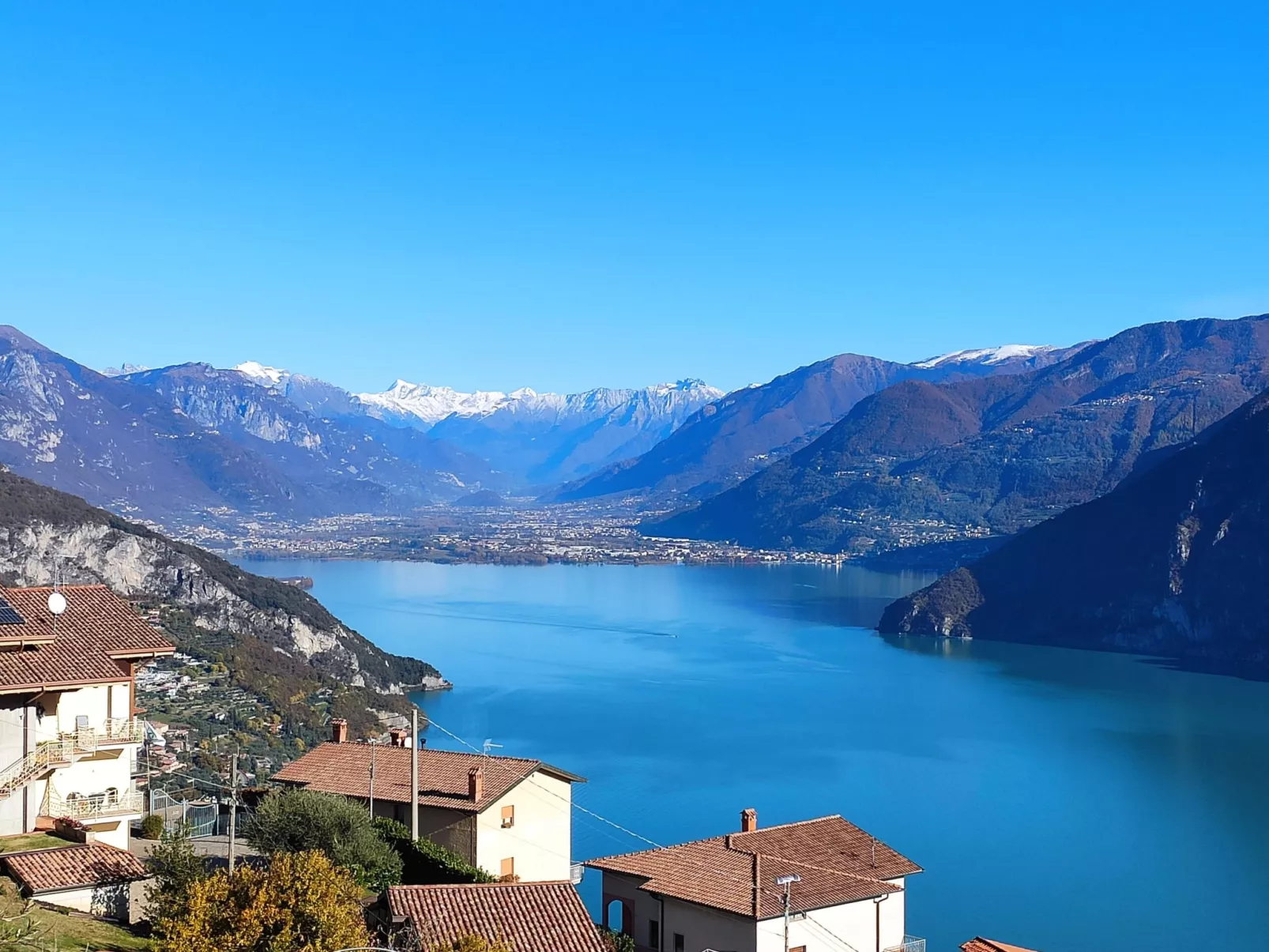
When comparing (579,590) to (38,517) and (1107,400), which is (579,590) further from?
(1107,400)

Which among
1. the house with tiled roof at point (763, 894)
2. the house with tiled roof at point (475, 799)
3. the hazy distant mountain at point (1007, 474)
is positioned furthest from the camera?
the hazy distant mountain at point (1007, 474)

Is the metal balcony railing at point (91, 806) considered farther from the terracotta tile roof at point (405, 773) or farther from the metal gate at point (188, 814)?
the terracotta tile roof at point (405, 773)

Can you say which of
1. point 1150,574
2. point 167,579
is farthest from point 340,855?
point 1150,574

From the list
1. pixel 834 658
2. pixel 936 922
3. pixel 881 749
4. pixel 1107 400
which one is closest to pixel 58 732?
pixel 936 922

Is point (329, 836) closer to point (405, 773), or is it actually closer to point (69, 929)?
point (69, 929)

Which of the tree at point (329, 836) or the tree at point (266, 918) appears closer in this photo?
the tree at point (266, 918)

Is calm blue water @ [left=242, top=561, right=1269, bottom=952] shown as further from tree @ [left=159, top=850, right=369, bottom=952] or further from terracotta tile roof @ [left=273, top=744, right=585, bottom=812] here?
tree @ [left=159, top=850, right=369, bottom=952]

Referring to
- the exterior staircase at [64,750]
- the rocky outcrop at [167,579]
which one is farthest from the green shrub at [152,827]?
the rocky outcrop at [167,579]
